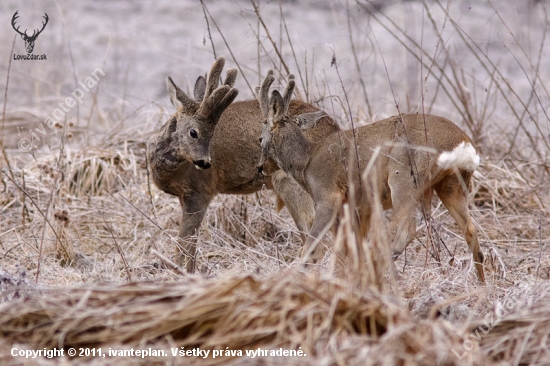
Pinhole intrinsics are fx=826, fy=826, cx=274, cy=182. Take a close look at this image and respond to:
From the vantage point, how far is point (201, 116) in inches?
255

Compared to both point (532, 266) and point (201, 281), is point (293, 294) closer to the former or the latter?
point (201, 281)

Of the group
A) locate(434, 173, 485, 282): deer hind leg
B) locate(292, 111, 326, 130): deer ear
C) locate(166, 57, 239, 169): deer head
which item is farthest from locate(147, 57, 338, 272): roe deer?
locate(434, 173, 485, 282): deer hind leg

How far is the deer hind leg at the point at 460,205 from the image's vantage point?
5.79 meters

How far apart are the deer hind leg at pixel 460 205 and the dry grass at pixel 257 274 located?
12 centimetres

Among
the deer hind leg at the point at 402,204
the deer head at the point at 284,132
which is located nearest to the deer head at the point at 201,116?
the deer head at the point at 284,132

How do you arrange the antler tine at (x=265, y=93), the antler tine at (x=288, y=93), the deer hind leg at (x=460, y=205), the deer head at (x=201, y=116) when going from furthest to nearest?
the deer head at (x=201, y=116) < the antler tine at (x=265, y=93) < the antler tine at (x=288, y=93) < the deer hind leg at (x=460, y=205)

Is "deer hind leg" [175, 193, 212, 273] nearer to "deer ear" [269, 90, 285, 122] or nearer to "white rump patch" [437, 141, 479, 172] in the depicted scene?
"deer ear" [269, 90, 285, 122]

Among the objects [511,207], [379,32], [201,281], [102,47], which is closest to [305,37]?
[379,32]

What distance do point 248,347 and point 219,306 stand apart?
0.75 ft

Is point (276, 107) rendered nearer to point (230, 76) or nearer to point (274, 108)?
point (274, 108)

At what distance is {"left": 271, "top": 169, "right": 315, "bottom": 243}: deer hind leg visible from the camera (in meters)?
6.77

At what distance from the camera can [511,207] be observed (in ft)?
25.2

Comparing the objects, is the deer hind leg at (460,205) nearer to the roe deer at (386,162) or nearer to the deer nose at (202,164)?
the roe deer at (386,162)

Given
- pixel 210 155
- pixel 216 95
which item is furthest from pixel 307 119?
pixel 210 155
